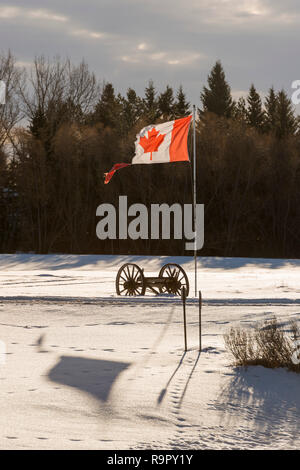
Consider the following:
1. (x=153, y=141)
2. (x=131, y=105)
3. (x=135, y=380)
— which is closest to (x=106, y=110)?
(x=131, y=105)

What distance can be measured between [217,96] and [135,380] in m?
67.6

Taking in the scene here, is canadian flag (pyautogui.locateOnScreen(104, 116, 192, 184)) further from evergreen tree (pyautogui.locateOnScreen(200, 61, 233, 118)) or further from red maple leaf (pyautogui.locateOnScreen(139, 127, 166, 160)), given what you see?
evergreen tree (pyautogui.locateOnScreen(200, 61, 233, 118))

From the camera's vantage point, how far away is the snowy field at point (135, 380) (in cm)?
639

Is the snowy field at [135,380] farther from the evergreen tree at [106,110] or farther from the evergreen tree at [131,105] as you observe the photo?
the evergreen tree at [131,105]

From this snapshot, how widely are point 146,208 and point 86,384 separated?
117 ft

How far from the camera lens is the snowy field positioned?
6.39m

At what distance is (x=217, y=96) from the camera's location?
73750 millimetres

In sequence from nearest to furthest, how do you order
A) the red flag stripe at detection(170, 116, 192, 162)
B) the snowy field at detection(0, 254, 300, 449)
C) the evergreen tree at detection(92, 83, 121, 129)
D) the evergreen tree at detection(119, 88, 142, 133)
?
the snowy field at detection(0, 254, 300, 449) < the red flag stripe at detection(170, 116, 192, 162) < the evergreen tree at detection(92, 83, 121, 129) < the evergreen tree at detection(119, 88, 142, 133)

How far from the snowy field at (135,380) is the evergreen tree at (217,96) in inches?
2248

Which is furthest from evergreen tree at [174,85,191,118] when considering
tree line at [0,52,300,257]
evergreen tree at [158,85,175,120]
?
tree line at [0,52,300,257]

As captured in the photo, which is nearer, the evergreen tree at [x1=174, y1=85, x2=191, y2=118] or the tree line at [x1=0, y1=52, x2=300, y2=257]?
the tree line at [x1=0, y1=52, x2=300, y2=257]

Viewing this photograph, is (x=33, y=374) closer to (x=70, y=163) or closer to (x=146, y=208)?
(x=146, y=208)

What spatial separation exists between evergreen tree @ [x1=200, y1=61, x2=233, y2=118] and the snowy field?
5711 cm

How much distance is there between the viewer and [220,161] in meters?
44.8
